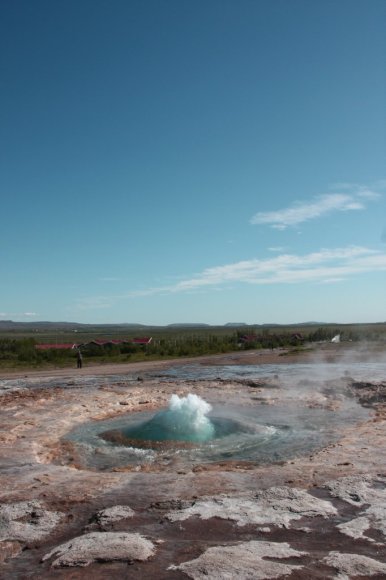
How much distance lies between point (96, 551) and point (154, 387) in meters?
15.2

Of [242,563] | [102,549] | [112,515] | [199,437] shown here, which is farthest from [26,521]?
[199,437]

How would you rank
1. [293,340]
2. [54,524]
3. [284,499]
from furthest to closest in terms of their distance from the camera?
[293,340] < [284,499] < [54,524]

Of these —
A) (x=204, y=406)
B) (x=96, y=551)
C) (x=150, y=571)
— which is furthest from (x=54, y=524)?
(x=204, y=406)

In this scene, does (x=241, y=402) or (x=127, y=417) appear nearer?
(x=127, y=417)

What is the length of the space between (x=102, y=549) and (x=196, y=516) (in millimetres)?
1370

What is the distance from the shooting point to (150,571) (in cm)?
501

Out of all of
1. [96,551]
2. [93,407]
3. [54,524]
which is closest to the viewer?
[96,551]

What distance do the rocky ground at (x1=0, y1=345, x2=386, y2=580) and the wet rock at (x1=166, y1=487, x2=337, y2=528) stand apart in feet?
0.04

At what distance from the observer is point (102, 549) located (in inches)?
218

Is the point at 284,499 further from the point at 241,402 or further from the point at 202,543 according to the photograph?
the point at 241,402

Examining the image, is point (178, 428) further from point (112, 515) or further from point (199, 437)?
point (112, 515)

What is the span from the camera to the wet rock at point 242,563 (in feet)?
15.9

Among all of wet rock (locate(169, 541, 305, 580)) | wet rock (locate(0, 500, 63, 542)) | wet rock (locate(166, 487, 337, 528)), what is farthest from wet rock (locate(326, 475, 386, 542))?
wet rock (locate(0, 500, 63, 542))

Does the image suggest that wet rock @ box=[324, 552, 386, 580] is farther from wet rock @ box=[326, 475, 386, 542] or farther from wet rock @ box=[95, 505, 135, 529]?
wet rock @ box=[95, 505, 135, 529]
